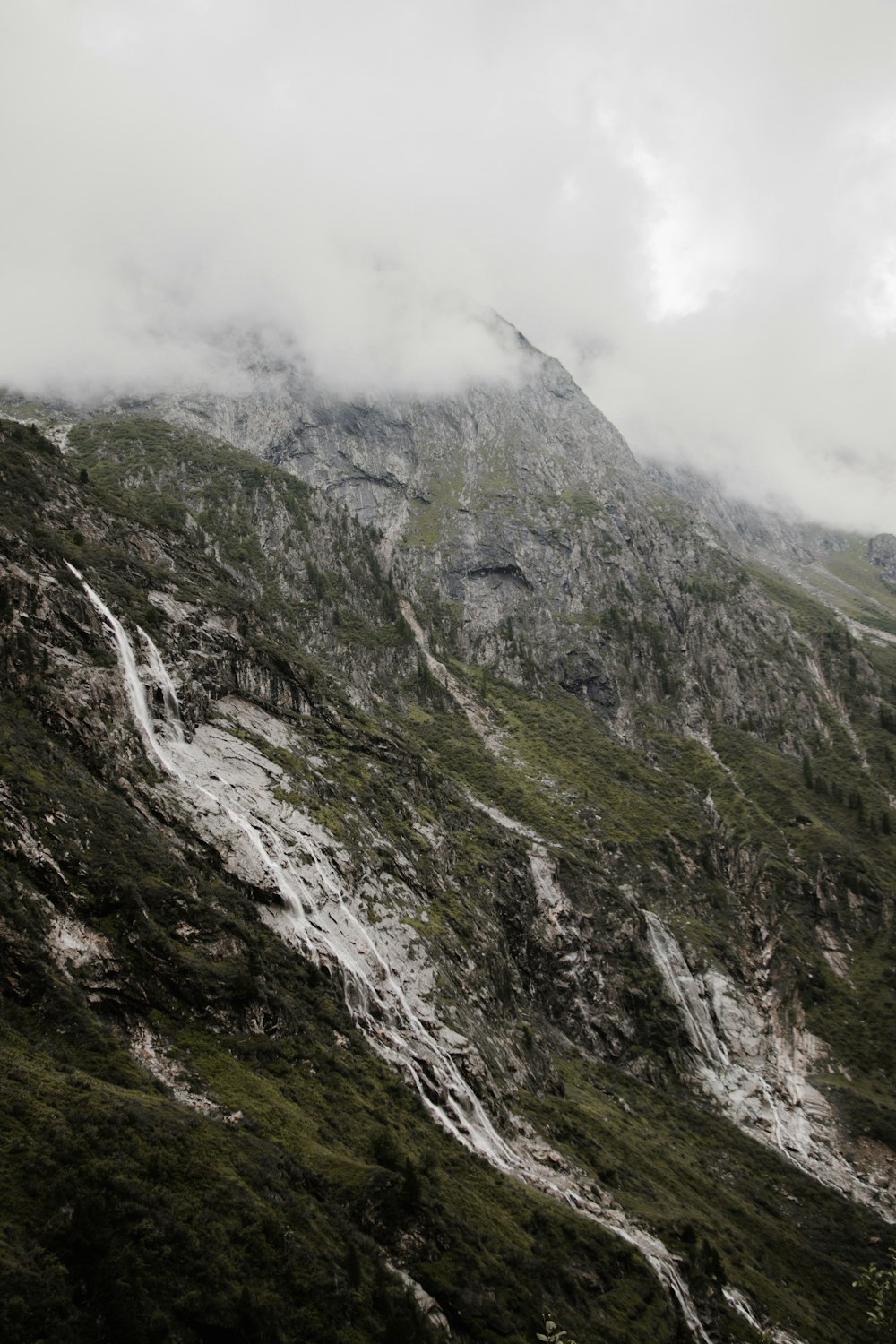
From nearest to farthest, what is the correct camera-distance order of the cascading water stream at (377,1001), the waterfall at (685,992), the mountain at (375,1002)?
1. the mountain at (375,1002)
2. the cascading water stream at (377,1001)
3. the waterfall at (685,992)

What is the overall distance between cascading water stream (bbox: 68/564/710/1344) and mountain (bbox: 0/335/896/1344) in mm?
374

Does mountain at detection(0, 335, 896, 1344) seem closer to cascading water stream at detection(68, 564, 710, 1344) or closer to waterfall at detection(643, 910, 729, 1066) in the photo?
cascading water stream at detection(68, 564, 710, 1344)

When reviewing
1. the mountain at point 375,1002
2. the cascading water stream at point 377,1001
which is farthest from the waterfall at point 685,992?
the cascading water stream at point 377,1001

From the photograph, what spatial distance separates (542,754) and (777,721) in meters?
73.0

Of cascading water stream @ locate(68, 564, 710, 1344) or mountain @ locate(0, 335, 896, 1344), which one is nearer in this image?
mountain @ locate(0, 335, 896, 1344)

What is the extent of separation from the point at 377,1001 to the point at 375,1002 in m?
0.28

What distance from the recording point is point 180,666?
80.6m

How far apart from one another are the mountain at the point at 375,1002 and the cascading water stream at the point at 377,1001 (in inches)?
Result: 14.7

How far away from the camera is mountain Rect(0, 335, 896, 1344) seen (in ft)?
106

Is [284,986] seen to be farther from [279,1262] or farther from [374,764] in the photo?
[374,764]

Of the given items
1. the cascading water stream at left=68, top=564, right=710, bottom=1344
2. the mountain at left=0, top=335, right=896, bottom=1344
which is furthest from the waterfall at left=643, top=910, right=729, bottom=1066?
the cascading water stream at left=68, top=564, right=710, bottom=1344

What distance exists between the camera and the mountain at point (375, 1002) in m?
32.2

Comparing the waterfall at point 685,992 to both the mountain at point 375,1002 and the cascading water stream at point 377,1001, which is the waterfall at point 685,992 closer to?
the mountain at point 375,1002

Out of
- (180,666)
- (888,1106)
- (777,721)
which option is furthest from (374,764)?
(777,721)
